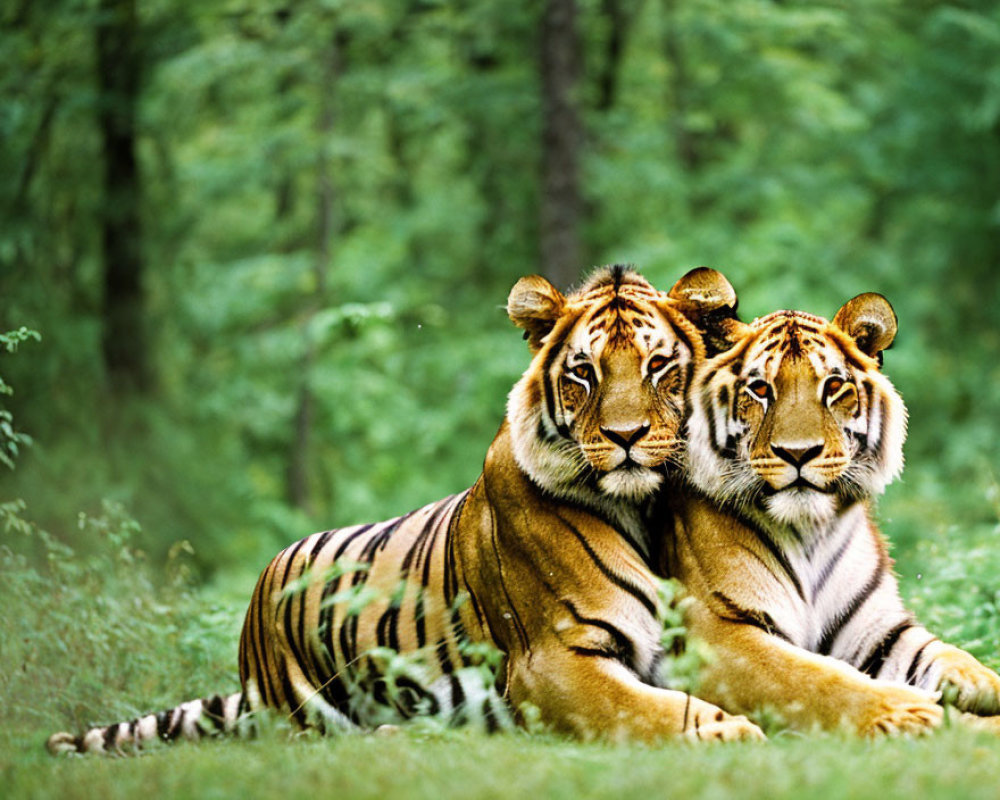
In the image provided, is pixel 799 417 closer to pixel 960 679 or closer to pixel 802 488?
pixel 802 488

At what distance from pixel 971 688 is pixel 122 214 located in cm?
1006

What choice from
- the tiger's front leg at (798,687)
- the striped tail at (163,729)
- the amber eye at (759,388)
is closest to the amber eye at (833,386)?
the amber eye at (759,388)

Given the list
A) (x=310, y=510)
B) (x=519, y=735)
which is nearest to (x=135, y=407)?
(x=310, y=510)

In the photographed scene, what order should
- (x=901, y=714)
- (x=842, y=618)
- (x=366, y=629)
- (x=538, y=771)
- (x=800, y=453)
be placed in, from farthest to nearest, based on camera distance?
(x=366, y=629)
(x=842, y=618)
(x=800, y=453)
(x=901, y=714)
(x=538, y=771)

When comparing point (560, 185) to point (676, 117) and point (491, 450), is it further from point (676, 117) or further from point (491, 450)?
point (491, 450)

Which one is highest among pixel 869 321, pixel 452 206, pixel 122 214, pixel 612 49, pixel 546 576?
pixel 612 49

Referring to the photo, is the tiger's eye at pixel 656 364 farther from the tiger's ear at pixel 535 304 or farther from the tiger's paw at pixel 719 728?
the tiger's paw at pixel 719 728

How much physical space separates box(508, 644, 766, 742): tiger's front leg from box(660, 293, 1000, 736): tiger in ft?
0.78

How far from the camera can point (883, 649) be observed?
4352 millimetres

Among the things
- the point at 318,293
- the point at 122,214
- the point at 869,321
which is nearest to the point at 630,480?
the point at 869,321

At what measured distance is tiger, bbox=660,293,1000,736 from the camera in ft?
13.8

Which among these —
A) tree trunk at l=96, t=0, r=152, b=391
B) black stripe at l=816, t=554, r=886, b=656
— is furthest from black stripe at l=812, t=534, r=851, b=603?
tree trunk at l=96, t=0, r=152, b=391

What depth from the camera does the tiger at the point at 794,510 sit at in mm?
4195

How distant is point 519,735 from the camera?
14.1 feet
